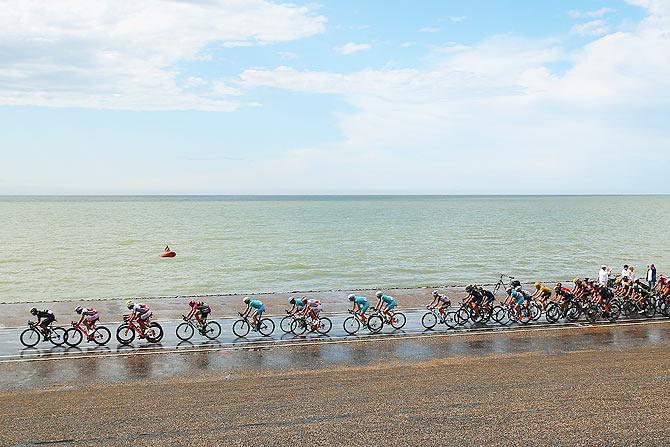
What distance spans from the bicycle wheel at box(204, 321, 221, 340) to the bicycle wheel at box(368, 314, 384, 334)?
18.5ft

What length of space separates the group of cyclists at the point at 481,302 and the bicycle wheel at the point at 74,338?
13.1 inches

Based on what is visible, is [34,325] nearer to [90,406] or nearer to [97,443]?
[90,406]

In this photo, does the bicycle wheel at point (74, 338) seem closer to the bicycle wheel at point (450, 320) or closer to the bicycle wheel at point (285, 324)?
the bicycle wheel at point (285, 324)

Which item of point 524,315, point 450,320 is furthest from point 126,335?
point 524,315

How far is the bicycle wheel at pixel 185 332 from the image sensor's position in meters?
22.3

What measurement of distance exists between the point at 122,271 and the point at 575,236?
59613 millimetres

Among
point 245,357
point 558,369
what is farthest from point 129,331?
point 558,369

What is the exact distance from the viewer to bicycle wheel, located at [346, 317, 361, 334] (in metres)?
23.4

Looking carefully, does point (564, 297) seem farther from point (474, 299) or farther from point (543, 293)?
point (474, 299)

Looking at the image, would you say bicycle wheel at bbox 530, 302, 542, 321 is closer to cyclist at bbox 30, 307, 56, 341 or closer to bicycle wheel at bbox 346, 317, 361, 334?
bicycle wheel at bbox 346, 317, 361, 334

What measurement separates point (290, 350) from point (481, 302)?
8.51 metres

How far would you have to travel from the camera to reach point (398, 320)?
82.6 ft

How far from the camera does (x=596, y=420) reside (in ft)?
46.0

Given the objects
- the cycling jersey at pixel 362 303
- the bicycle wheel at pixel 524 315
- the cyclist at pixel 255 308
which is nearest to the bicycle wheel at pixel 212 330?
the cyclist at pixel 255 308
